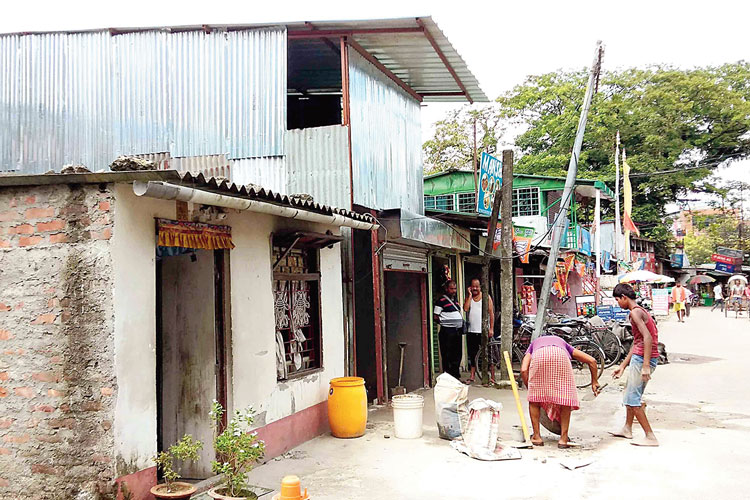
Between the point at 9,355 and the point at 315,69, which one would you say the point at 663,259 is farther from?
the point at 9,355

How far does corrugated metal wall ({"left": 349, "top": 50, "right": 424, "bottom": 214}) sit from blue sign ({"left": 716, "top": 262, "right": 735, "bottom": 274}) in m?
47.5

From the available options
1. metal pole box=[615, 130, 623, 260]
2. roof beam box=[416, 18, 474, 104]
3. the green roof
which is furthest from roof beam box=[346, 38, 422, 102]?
metal pole box=[615, 130, 623, 260]

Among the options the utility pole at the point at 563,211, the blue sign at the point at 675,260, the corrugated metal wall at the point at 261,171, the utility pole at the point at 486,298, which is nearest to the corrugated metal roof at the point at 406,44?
the corrugated metal wall at the point at 261,171

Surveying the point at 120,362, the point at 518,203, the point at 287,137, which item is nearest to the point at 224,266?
the point at 120,362

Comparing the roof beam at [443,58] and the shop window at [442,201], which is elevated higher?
the roof beam at [443,58]

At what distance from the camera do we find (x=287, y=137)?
9.82 meters

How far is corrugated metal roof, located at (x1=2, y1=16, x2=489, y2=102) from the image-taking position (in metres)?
9.63

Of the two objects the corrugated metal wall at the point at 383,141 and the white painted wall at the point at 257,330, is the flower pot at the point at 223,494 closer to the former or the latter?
the white painted wall at the point at 257,330

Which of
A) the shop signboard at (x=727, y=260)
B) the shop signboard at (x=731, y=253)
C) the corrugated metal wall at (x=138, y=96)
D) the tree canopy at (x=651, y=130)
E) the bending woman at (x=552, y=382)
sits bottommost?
the bending woman at (x=552, y=382)

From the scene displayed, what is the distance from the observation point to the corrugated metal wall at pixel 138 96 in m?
9.73

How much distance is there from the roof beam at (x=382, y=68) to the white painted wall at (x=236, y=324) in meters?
3.02

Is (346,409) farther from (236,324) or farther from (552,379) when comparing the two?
(552,379)

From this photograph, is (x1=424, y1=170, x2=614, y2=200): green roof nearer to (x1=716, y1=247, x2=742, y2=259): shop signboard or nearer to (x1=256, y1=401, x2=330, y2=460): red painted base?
(x1=256, y1=401, x2=330, y2=460): red painted base

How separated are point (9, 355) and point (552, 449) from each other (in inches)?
227
